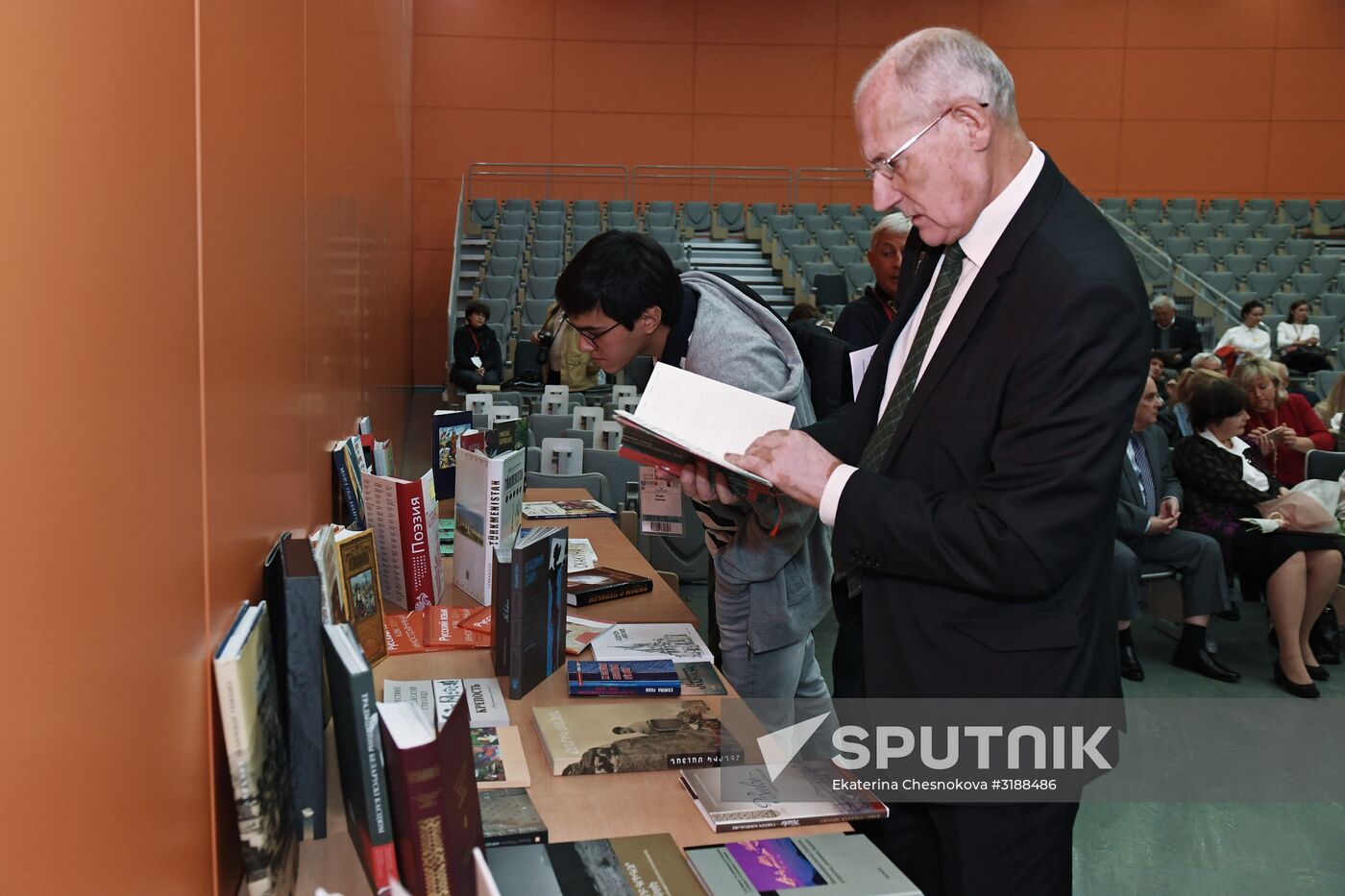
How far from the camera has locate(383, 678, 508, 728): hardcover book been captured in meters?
1.74

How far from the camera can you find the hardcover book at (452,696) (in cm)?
174

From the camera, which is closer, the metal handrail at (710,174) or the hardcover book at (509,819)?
the hardcover book at (509,819)

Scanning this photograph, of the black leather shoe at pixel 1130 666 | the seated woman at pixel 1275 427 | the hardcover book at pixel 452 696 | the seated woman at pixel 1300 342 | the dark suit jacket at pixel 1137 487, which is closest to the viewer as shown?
the hardcover book at pixel 452 696

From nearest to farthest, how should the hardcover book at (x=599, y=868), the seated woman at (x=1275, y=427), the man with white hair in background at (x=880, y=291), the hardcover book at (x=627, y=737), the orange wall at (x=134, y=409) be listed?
the orange wall at (x=134, y=409) < the hardcover book at (x=599, y=868) < the hardcover book at (x=627, y=737) < the man with white hair in background at (x=880, y=291) < the seated woman at (x=1275, y=427)

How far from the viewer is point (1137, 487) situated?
4605 mm

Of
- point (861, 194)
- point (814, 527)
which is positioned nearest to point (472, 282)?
point (861, 194)

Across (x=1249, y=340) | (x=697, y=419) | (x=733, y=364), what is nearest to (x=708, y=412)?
(x=697, y=419)

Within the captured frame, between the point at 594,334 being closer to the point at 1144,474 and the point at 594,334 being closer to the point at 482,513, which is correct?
the point at 482,513

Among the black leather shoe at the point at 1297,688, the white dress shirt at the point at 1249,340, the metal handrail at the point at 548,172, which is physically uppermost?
the metal handrail at the point at 548,172

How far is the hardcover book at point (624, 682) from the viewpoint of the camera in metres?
1.87

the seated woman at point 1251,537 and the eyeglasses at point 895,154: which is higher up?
the eyeglasses at point 895,154

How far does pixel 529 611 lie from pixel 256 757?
0.74 meters

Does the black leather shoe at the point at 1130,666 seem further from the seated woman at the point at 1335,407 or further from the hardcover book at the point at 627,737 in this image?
the hardcover book at the point at 627,737

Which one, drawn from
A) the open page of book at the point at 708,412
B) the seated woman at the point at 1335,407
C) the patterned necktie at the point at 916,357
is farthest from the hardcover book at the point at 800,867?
the seated woman at the point at 1335,407
